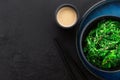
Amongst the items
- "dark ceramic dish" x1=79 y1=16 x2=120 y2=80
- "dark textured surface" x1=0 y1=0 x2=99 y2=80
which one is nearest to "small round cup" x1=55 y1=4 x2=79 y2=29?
"dark textured surface" x1=0 y1=0 x2=99 y2=80

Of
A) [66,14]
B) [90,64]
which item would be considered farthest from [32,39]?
[90,64]

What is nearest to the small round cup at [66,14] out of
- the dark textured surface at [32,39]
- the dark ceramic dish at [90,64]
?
the dark textured surface at [32,39]

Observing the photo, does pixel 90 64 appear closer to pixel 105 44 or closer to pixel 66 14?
pixel 105 44

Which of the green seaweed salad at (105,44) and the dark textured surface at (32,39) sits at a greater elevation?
the dark textured surface at (32,39)

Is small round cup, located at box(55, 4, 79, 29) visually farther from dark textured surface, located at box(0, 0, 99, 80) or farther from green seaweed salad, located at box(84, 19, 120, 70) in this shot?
green seaweed salad, located at box(84, 19, 120, 70)

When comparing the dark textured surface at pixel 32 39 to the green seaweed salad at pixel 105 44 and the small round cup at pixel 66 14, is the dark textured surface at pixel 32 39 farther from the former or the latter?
the green seaweed salad at pixel 105 44

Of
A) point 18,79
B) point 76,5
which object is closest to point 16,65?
point 18,79
